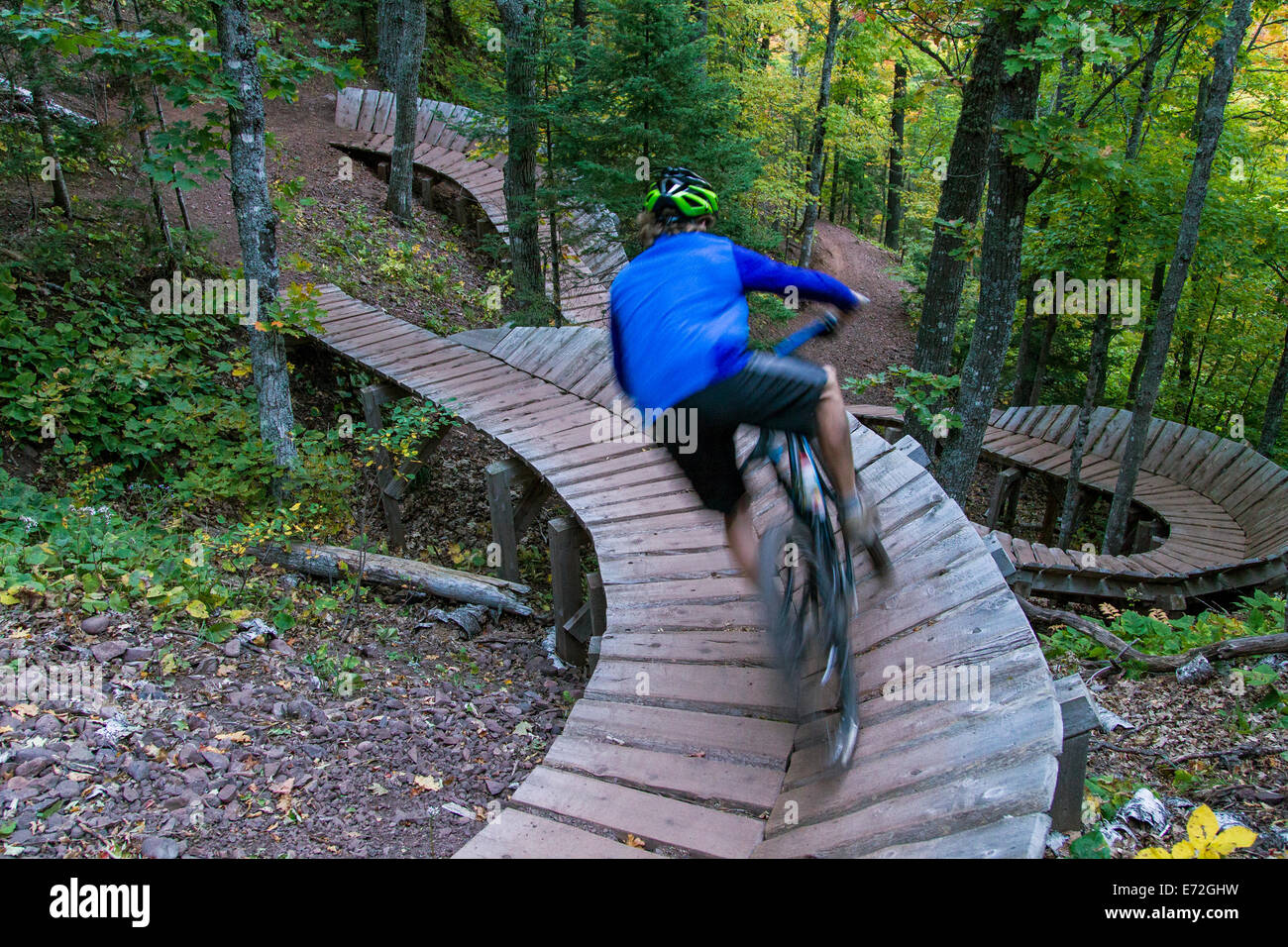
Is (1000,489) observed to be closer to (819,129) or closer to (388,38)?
(819,129)

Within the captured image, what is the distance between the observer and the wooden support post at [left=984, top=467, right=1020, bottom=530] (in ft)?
47.1

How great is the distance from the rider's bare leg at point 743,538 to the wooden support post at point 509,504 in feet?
13.4

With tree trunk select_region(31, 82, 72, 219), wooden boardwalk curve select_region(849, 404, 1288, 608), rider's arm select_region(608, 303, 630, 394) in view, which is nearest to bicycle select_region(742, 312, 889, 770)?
rider's arm select_region(608, 303, 630, 394)

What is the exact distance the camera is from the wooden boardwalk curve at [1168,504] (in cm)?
991

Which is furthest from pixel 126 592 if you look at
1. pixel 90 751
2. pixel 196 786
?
pixel 196 786

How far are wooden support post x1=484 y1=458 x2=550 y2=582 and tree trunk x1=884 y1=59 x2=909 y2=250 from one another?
21.1 m

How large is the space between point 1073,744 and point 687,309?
2203 millimetres

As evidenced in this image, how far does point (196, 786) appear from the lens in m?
3.44

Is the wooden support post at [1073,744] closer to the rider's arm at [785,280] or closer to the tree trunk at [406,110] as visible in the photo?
the rider's arm at [785,280]

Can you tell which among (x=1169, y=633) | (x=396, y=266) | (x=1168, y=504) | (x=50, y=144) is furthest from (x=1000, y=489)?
(x=50, y=144)

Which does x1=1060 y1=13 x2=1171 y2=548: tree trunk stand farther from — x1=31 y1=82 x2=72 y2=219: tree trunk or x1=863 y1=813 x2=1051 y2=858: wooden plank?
x1=31 y1=82 x2=72 y2=219: tree trunk

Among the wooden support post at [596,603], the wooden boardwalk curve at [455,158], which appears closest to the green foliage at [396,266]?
the wooden boardwalk curve at [455,158]
